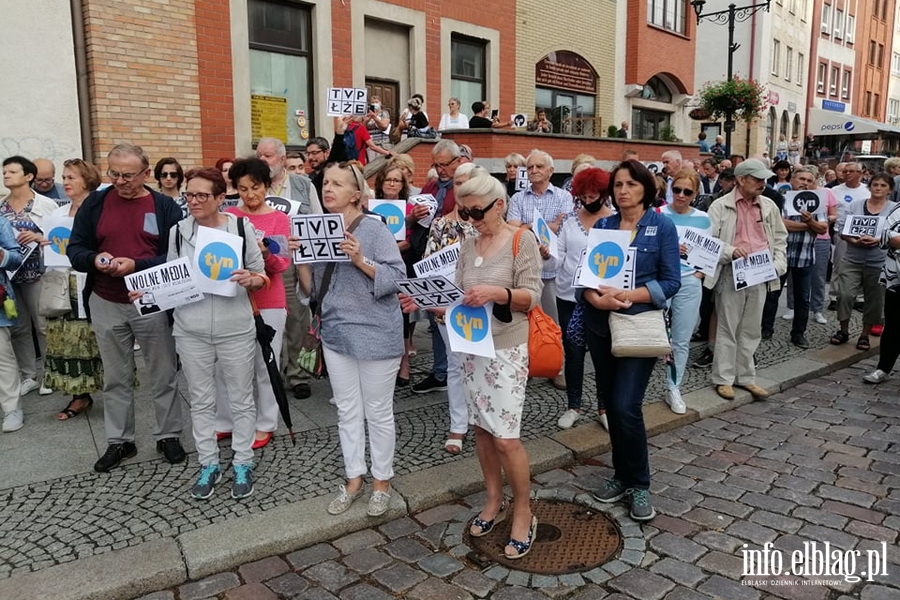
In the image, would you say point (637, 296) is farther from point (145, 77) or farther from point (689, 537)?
point (145, 77)

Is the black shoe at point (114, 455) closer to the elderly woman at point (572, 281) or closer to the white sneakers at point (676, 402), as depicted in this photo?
the elderly woman at point (572, 281)

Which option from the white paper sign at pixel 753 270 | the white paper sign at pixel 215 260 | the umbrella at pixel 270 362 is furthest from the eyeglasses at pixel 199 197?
the white paper sign at pixel 753 270

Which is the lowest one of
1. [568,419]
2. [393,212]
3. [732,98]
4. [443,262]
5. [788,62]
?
[568,419]

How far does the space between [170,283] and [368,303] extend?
3.81 feet

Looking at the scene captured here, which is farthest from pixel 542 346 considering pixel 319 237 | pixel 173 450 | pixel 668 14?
pixel 668 14

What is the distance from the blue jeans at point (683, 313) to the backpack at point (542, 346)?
8.57 ft

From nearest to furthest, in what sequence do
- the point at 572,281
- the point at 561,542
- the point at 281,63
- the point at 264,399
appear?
the point at 561,542 → the point at 264,399 → the point at 572,281 → the point at 281,63

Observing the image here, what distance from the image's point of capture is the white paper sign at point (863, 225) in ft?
25.5

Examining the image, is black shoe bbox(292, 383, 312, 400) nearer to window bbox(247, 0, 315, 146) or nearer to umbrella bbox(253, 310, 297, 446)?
umbrella bbox(253, 310, 297, 446)

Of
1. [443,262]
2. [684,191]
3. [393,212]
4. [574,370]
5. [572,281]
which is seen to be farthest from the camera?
[684,191]

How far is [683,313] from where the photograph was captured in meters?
5.91

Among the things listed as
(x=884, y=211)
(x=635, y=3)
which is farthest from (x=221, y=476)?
(x=635, y=3)

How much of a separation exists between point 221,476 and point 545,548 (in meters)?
2.14

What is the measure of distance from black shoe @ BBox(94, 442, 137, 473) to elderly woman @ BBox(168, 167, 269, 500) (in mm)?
754
